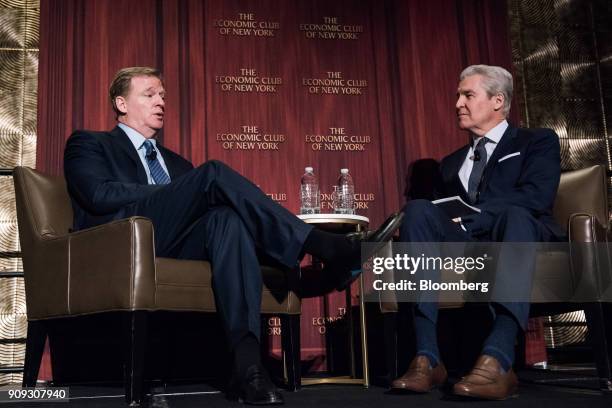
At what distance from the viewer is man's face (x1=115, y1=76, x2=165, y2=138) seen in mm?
3127

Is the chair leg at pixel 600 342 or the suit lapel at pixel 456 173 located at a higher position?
the suit lapel at pixel 456 173

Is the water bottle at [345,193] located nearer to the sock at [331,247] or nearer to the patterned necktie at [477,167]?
the patterned necktie at [477,167]

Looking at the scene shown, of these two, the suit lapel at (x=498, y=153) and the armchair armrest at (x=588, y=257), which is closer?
the armchair armrest at (x=588, y=257)

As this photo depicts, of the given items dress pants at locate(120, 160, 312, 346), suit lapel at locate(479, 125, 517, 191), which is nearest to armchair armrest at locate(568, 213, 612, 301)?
suit lapel at locate(479, 125, 517, 191)

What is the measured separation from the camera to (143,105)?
3.13 metres

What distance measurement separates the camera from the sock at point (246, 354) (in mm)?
2084

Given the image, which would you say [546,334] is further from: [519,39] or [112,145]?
[112,145]

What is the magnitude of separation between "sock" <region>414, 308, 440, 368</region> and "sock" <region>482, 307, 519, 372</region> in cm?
21

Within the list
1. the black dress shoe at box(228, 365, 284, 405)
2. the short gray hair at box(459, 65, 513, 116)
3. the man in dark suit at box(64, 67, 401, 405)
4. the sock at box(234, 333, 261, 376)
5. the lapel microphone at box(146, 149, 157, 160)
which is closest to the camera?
the black dress shoe at box(228, 365, 284, 405)

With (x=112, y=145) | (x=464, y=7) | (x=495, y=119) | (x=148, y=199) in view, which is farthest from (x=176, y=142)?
(x=464, y=7)

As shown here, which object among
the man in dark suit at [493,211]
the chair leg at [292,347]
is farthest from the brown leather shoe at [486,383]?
the chair leg at [292,347]

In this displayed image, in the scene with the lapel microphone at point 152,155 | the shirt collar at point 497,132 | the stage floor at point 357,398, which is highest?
the shirt collar at point 497,132

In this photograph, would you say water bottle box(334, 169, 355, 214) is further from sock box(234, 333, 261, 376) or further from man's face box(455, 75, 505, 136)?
sock box(234, 333, 261, 376)

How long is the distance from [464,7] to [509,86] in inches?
45.2
